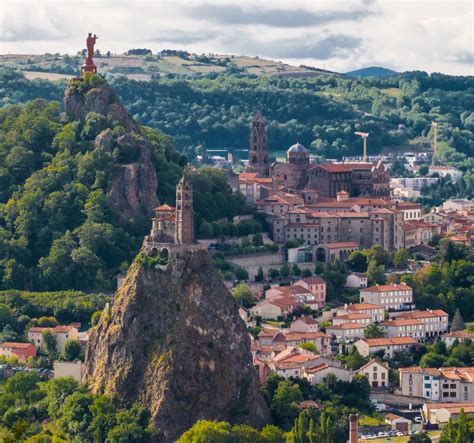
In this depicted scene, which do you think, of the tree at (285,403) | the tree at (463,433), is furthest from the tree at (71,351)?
the tree at (463,433)

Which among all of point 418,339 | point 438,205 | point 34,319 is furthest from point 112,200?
point 438,205

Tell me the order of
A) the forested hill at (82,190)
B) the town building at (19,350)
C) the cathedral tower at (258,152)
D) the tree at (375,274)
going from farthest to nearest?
the cathedral tower at (258,152) < the tree at (375,274) < the forested hill at (82,190) < the town building at (19,350)

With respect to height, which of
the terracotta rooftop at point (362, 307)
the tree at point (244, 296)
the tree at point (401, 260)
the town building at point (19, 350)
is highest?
the tree at point (401, 260)

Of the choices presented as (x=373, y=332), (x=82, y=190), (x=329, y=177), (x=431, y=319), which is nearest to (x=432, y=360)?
(x=373, y=332)

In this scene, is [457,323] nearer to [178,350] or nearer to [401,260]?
[401,260]

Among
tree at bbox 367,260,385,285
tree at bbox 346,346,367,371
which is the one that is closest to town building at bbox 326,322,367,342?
tree at bbox 346,346,367,371

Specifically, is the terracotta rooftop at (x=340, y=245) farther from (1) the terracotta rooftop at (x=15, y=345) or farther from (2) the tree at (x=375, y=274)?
(1) the terracotta rooftop at (x=15, y=345)

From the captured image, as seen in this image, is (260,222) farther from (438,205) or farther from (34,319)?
(438,205)
